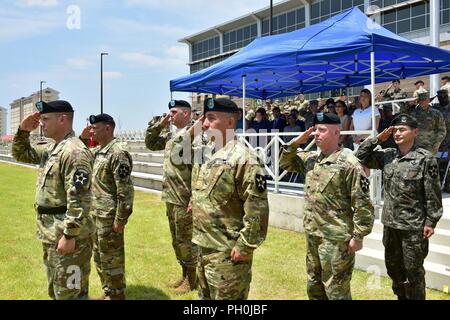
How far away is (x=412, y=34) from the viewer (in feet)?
93.8

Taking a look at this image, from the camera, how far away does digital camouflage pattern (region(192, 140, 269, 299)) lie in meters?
3.16

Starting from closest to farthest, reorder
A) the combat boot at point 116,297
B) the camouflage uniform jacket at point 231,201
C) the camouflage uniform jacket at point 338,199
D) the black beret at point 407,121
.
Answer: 1. the camouflage uniform jacket at point 231,201
2. the camouflage uniform jacket at point 338,199
3. the black beret at point 407,121
4. the combat boot at point 116,297

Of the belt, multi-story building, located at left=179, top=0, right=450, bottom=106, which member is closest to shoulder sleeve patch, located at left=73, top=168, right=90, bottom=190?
the belt

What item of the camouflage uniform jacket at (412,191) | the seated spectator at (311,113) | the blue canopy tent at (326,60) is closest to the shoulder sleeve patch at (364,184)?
the camouflage uniform jacket at (412,191)

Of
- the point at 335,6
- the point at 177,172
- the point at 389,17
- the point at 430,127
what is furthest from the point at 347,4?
the point at 177,172

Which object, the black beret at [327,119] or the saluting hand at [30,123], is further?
the saluting hand at [30,123]

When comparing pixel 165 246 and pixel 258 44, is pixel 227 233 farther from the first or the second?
pixel 258 44

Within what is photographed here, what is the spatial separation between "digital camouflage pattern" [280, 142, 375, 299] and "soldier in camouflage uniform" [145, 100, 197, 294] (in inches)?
64.5

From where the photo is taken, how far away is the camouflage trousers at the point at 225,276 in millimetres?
3195

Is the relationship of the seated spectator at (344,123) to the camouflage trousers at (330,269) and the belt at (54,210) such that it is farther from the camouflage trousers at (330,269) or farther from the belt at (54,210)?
the belt at (54,210)

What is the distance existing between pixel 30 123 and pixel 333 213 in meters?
3.05

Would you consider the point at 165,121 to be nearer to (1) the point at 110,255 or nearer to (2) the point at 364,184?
(1) the point at 110,255

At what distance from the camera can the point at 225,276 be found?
3.20 meters
